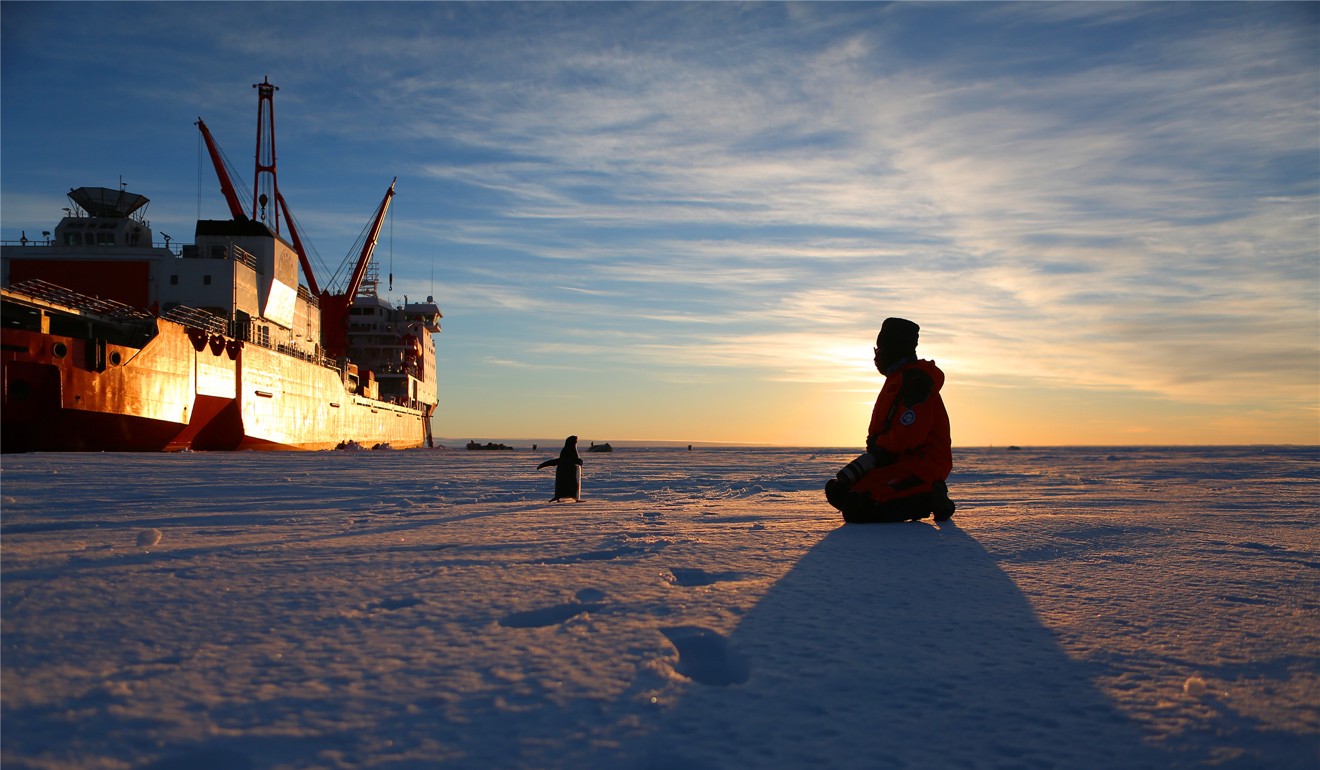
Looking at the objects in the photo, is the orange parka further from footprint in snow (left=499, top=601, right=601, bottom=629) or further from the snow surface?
footprint in snow (left=499, top=601, right=601, bottom=629)

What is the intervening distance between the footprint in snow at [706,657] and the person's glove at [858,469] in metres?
3.29

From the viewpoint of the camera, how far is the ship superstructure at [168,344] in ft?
52.7

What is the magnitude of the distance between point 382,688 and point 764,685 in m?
0.89

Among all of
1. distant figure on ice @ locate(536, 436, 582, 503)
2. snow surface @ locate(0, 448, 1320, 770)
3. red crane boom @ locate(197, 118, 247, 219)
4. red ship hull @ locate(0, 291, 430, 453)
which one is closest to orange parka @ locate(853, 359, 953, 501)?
snow surface @ locate(0, 448, 1320, 770)

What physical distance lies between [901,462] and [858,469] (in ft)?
Answer: 1.26

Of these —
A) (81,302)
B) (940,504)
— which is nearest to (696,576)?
(940,504)

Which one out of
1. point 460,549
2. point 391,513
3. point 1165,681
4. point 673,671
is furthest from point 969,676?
point 391,513

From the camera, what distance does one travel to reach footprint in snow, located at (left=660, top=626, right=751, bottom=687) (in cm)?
188

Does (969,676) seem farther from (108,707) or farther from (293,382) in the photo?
(293,382)

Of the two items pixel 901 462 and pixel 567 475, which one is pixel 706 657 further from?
pixel 567 475

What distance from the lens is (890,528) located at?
5.09 meters

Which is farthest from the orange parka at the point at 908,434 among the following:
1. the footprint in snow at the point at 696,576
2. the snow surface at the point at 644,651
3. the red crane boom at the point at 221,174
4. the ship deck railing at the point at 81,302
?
the red crane boom at the point at 221,174

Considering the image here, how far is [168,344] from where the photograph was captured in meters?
19.0

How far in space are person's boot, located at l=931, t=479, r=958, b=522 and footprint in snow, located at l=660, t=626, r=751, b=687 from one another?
12.3 ft
